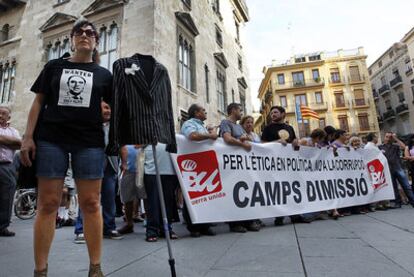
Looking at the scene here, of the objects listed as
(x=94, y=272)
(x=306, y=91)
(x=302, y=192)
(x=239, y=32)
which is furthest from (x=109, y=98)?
(x=306, y=91)

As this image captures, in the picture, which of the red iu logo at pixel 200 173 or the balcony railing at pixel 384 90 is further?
the balcony railing at pixel 384 90

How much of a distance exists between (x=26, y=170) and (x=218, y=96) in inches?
634

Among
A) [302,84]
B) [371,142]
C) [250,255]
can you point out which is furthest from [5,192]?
[302,84]

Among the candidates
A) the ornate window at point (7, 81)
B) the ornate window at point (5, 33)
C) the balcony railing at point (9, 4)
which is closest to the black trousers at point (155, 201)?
the ornate window at point (7, 81)

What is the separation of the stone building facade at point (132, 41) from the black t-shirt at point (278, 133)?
7.22 m

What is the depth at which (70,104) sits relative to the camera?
Result: 1975 mm

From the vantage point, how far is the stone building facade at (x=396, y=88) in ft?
124

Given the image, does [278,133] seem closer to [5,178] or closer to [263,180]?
[263,180]

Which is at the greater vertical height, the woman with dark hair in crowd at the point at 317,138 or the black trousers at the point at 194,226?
the woman with dark hair in crowd at the point at 317,138

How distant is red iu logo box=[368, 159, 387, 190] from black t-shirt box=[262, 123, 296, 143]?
2665 mm

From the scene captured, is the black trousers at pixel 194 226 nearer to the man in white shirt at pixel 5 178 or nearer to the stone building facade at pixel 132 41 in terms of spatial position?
the man in white shirt at pixel 5 178

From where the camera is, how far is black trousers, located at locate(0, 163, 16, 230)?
13.2 feet

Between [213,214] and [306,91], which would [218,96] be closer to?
[213,214]

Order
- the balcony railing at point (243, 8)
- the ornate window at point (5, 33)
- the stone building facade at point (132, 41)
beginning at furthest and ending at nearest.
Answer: the balcony railing at point (243, 8)
the ornate window at point (5, 33)
the stone building facade at point (132, 41)
